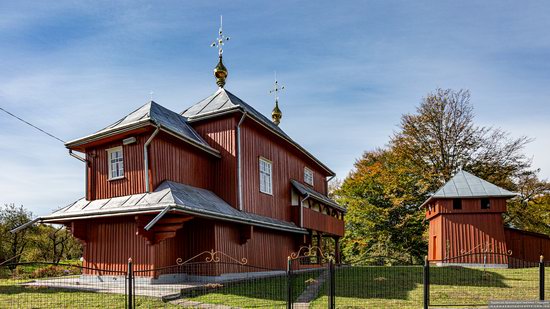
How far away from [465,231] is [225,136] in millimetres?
12068

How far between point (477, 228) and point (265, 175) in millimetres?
10066

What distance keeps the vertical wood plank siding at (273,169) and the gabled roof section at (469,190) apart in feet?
22.8

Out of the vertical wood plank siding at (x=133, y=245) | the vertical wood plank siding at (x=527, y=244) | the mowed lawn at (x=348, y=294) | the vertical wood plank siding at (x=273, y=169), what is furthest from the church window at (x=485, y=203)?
the vertical wood plank siding at (x=133, y=245)

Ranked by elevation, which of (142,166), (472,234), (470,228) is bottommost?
(472,234)

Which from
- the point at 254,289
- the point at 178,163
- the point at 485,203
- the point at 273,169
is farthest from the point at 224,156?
the point at 485,203

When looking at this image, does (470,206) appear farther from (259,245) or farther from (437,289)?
(259,245)

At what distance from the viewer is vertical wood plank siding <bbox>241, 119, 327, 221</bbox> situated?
57.4 feet

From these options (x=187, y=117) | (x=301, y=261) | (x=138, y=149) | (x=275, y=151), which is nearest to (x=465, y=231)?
(x=301, y=261)

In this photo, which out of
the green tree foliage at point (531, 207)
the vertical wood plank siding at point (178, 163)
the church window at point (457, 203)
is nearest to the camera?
the vertical wood plank siding at point (178, 163)

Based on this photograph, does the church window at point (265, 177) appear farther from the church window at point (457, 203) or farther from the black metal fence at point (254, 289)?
the church window at point (457, 203)

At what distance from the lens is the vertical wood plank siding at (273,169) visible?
57.4ft

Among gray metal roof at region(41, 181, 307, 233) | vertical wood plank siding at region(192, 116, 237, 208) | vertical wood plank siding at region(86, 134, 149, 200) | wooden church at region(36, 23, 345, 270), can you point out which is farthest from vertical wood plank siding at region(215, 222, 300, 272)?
vertical wood plank siding at region(86, 134, 149, 200)

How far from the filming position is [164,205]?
1234 cm

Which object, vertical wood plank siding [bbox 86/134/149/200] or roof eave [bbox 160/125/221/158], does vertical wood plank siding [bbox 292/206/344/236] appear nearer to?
roof eave [bbox 160/125/221/158]
